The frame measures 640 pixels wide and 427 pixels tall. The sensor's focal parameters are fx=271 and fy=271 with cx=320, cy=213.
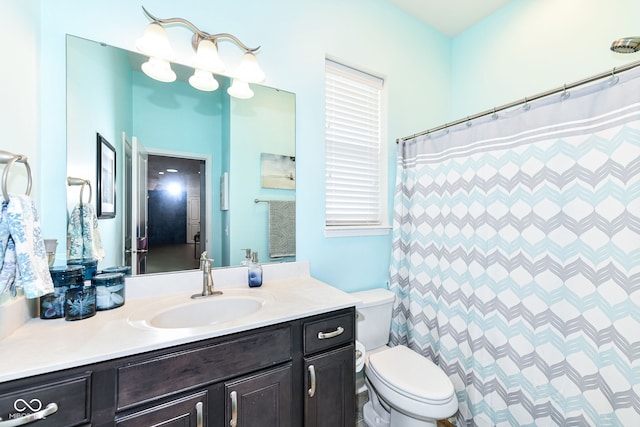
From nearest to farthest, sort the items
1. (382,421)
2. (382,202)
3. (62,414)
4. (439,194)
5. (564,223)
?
(62,414) < (564,223) < (382,421) < (439,194) < (382,202)

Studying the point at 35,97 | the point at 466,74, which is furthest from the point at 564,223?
the point at 35,97

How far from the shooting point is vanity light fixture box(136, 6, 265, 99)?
48.6 inches

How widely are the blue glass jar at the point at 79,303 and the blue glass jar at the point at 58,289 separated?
0.02 meters

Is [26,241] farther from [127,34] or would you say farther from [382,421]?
[382,421]

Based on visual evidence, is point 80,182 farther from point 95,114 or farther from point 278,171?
point 278,171

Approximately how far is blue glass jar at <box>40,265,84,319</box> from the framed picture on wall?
29 centimetres

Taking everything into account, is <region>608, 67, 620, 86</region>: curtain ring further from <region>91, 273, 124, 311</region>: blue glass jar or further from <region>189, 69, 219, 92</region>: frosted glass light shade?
<region>91, 273, 124, 311</region>: blue glass jar

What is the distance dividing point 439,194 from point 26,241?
6.22 ft

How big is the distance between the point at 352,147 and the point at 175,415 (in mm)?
1725

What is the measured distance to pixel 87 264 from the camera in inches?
43.3

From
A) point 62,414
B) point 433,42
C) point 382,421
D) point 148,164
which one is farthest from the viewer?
point 433,42

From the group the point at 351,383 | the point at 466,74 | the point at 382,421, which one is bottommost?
the point at 382,421

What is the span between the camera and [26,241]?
765mm

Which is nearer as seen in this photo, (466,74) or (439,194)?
(439,194)
